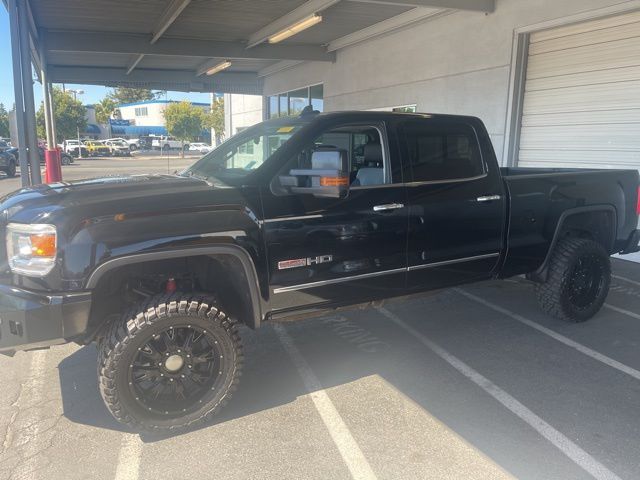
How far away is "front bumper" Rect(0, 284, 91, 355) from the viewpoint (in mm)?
2822

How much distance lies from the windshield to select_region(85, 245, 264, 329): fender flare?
2.03 feet

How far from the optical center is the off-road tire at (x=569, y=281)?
16.0 feet

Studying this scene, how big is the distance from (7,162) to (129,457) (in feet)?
81.9

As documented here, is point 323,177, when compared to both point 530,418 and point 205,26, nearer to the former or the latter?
point 530,418

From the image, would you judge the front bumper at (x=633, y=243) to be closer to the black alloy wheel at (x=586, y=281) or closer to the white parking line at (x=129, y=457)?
the black alloy wheel at (x=586, y=281)

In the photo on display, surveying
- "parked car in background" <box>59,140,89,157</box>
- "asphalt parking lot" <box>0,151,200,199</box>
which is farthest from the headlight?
"parked car in background" <box>59,140,89,157</box>

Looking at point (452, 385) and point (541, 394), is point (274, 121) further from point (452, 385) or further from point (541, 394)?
point (541, 394)

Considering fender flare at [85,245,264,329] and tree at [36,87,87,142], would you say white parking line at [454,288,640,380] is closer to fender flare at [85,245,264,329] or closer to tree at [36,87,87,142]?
fender flare at [85,245,264,329]

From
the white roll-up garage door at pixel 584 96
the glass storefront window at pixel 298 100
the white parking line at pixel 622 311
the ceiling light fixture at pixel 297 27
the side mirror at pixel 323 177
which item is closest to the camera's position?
the side mirror at pixel 323 177

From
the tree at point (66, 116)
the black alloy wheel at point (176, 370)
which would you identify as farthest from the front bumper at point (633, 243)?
the tree at point (66, 116)

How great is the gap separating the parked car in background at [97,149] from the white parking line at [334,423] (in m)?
51.5

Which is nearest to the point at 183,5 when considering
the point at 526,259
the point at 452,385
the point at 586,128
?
the point at 586,128

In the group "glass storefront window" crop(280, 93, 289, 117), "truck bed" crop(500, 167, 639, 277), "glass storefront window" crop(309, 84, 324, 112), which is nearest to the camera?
"truck bed" crop(500, 167, 639, 277)

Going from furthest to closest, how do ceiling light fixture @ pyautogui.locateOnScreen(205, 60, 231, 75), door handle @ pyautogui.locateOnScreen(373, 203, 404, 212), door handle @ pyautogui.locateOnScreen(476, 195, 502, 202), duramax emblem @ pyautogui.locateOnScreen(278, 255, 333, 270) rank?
ceiling light fixture @ pyautogui.locateOnScreen(205, 60, 231, 75), door handle @ pyautogui.locateOnScreen(476, 195, 502, 202), door handle @ pyautogui.locateOnScreen(373, 203, 404, 212), duramax emblem @ pyautogui.locateOnScreen(278, 255, 333, 270)
